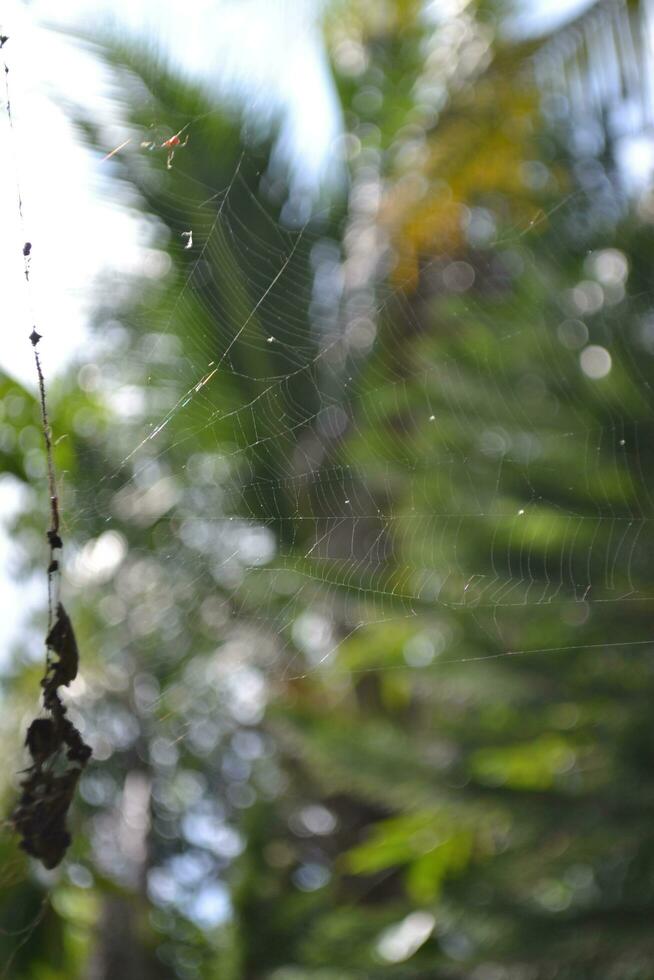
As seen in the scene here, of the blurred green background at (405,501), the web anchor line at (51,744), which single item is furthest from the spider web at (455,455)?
the web anchor line at (51,744)

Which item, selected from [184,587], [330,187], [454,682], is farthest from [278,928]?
[330,187]

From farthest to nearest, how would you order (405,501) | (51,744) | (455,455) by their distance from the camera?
(405,501) < (455,455) < (51,744)

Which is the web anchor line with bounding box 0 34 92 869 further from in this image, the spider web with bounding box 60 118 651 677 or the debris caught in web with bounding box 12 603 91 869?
the spider web with bounding box 60 118 651 677

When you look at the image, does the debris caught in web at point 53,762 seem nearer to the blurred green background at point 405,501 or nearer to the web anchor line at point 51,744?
the web anchor line at point 51,744

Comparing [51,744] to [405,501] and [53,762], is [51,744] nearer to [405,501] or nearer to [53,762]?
[53,762]

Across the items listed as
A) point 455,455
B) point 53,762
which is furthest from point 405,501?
point 53,762

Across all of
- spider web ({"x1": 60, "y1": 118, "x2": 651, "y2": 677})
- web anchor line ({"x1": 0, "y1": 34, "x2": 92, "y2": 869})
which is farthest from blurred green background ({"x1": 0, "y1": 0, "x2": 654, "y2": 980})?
web anchor line ({"x1": 0, "y1": 34, "x2": 92, "y2": 869})
